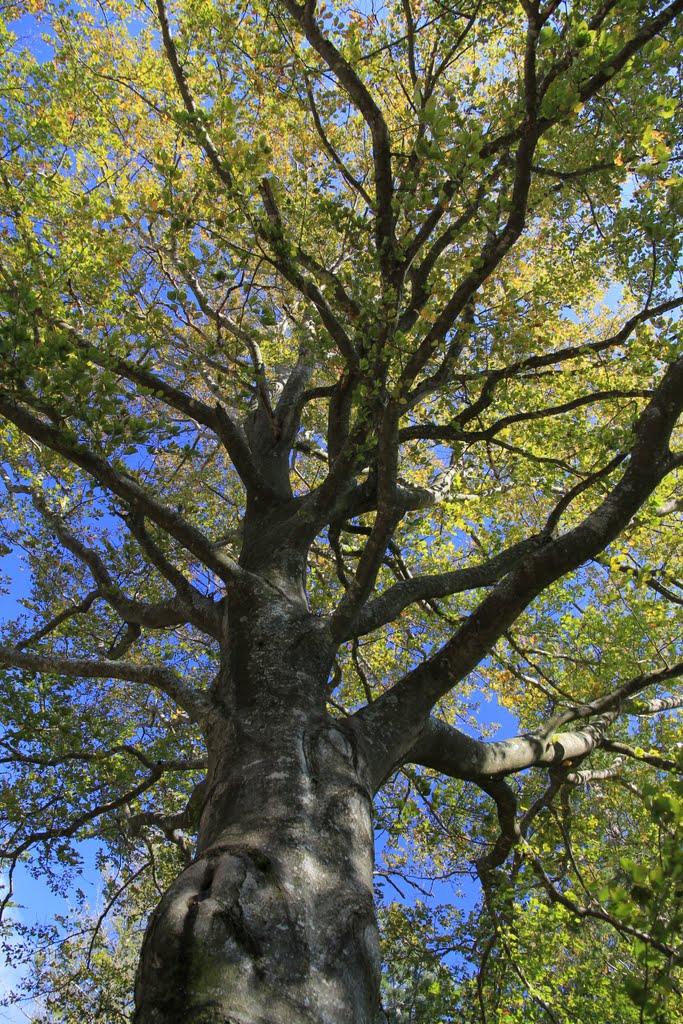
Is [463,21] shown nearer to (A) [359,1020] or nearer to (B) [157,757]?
(A) [359,1020]

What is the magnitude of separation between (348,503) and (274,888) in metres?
3.96

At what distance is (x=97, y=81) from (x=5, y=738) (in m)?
9.49

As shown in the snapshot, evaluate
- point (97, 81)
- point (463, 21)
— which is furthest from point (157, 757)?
point (97, 81)

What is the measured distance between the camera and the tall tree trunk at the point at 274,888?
2.12m

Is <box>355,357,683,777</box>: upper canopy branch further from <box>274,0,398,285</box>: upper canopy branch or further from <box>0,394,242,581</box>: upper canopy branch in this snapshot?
<box>274,0,398,285</box>: upper canopy branch

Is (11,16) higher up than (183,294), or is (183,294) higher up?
(11,16)

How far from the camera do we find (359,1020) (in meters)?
2.25

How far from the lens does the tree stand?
2859 millimetres

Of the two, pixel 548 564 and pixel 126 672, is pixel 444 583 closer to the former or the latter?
pixel 548 564

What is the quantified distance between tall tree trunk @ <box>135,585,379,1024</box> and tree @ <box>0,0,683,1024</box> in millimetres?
15

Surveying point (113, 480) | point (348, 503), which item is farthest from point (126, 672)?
point (348, 503)

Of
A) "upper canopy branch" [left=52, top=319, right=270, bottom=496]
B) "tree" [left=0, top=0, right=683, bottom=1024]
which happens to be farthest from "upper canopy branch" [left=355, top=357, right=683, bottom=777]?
"upper canopy branch" [left=52, top=319, right=270, bottom=496]

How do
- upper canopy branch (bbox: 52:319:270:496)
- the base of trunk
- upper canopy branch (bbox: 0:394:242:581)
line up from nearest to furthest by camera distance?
the base of trunk < upper canopy branch (bbox: 0:394:242:581) < upper canopy branch (bbox: 52:319:270:496)

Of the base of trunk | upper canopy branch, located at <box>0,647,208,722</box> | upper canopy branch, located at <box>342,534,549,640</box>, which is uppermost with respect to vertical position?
upper canopy branch, located at <box>342,534,549,640</box>
